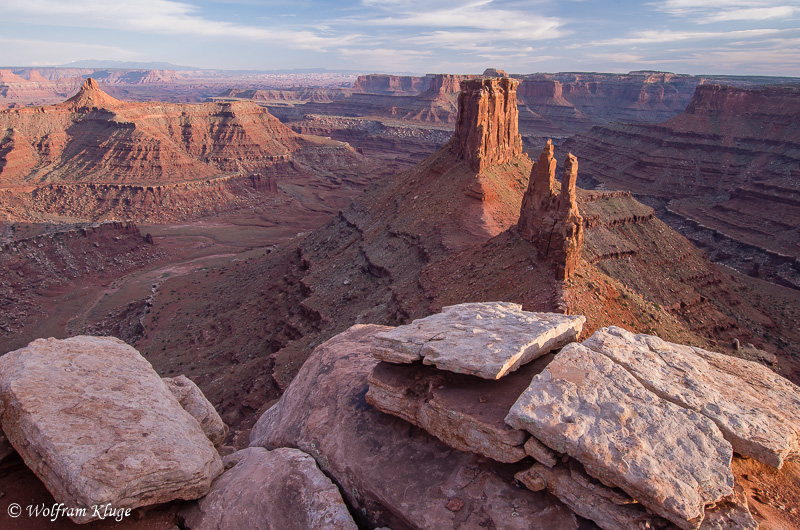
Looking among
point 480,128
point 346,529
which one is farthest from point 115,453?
point 480,128

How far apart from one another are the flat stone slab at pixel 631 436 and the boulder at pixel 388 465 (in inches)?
60.3

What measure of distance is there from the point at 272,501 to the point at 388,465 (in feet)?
8.88

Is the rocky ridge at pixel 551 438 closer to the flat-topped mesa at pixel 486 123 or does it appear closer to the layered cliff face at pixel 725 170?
the flat-topped mesa at pixel 486 123

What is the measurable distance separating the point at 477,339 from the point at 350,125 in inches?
7734

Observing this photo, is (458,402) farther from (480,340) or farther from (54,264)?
(54,264)

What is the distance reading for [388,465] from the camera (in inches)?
422

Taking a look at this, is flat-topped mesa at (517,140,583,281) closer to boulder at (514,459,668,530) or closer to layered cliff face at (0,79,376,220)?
boulder at (514,459,668,530)

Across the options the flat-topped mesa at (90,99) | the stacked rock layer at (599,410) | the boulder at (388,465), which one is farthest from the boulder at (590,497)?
the flat-topped mesa at (90,99)

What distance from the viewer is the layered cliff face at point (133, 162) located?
294 feet

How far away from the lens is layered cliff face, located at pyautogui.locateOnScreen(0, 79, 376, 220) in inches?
3524

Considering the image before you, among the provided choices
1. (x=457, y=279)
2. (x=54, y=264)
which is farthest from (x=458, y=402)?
(x=54, y=264)

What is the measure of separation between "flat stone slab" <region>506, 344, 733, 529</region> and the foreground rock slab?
7241 mm

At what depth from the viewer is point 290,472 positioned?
35.4ft

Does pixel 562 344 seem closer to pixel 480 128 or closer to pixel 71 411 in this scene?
pixel 71 411
